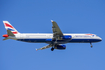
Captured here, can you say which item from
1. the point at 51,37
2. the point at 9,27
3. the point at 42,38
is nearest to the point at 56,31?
the point at 51,37

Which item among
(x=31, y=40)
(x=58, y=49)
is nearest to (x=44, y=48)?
(x=58, y=49)

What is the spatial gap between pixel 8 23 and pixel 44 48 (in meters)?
Result: 17.9

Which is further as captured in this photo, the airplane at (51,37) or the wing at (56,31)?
the airplane at (51,37)

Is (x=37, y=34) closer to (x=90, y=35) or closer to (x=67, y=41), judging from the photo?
(x=67, y=41)

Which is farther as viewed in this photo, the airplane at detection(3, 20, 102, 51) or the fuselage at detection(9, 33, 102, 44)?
the fuselage at detection(9, 33, 102, 44)

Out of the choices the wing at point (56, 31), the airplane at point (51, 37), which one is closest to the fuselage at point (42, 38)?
the airplane at point (51, 37)

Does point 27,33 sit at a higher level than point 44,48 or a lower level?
higher

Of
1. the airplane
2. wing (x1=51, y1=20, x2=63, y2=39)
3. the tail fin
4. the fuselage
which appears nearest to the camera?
wing (x1=51, y1=20, x2=63, y2=39)

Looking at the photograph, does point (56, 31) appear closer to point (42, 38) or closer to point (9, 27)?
point (42, 38)

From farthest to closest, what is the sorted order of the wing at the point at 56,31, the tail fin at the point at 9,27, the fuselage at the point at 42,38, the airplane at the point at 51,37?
1. the tail fin at the point at 9,27
2. the fuselage at the point at 42,38
3. the airplane at the point at 51,37
4. the wing at the point at 56,31

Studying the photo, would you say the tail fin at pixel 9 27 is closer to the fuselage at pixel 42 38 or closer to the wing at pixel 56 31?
the fuselage at pixel 42 38

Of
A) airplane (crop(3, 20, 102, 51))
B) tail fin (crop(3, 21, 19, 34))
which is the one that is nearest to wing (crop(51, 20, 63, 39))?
airplane (crop(3, 20, 102, 51))

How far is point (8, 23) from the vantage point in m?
84.2

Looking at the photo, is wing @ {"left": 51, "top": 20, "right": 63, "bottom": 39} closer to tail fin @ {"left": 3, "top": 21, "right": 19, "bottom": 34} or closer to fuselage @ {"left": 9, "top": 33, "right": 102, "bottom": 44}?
fuselage @ {"left": 9, "top": 33, "right": 102, "bottom": 44}
